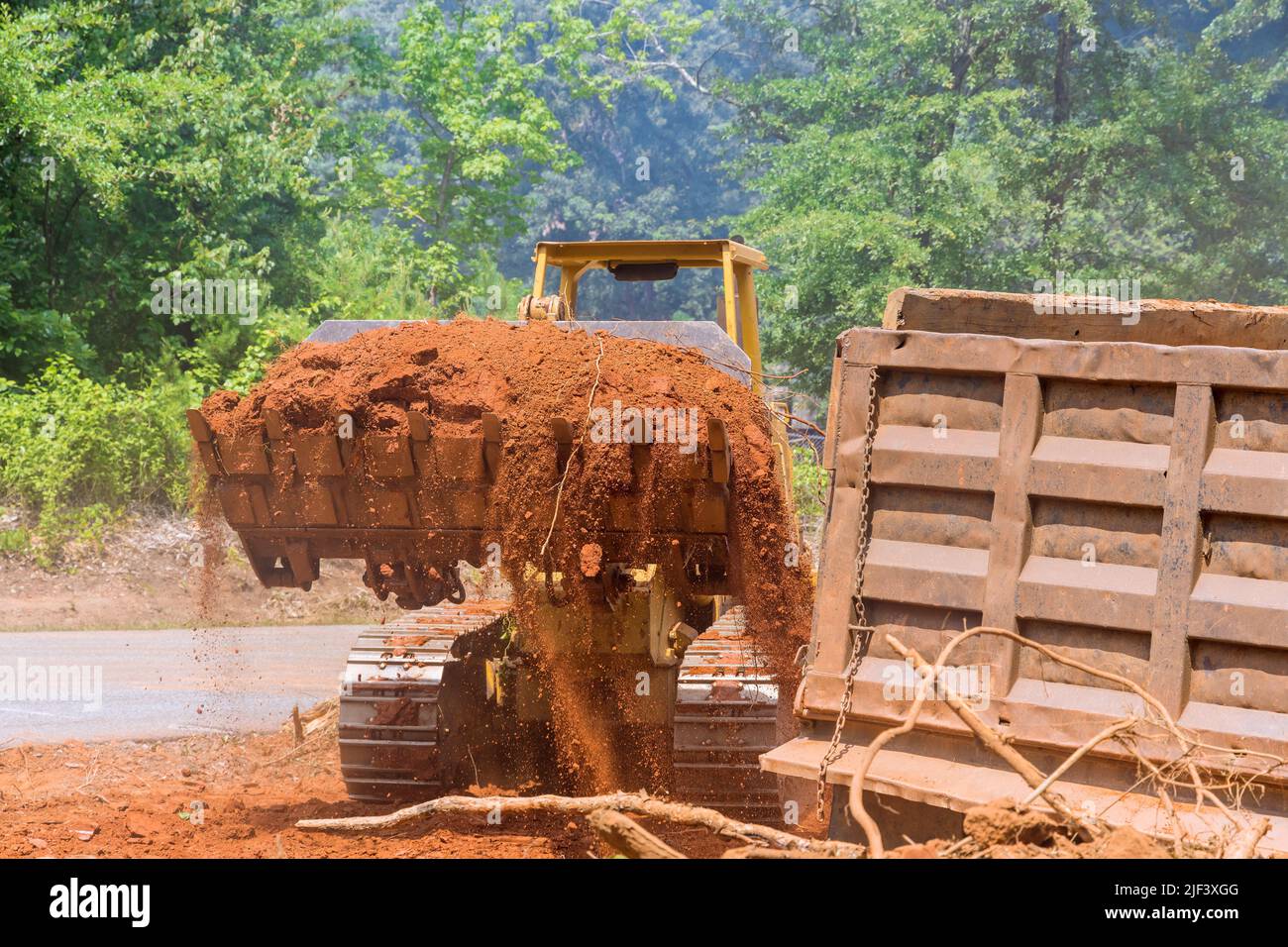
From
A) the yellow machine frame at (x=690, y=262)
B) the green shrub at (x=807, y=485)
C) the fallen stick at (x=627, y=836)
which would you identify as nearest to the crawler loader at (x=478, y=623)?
the yellow machine frame at (x=690, y=262)

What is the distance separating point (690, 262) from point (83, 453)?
11.2m

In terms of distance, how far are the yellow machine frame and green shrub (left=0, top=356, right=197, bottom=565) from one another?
9.86 m

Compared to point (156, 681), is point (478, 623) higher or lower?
higher

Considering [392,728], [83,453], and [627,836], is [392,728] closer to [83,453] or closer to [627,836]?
[627,836]

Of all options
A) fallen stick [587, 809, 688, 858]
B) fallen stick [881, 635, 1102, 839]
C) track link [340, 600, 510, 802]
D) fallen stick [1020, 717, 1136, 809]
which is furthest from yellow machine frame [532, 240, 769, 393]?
fallen stick [587, 809, 688, 858]

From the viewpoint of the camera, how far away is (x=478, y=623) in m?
8.38

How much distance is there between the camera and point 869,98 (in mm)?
31656

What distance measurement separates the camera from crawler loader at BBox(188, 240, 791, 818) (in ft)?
20.8

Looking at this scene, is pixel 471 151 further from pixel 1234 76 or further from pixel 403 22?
pixel 1234 76

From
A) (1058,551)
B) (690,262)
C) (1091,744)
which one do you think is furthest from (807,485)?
(1091,744)

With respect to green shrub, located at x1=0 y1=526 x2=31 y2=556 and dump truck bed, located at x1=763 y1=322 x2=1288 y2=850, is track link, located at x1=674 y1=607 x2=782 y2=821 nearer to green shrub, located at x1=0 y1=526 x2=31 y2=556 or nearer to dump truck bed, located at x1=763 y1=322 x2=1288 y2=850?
dump truck bed, located at x1=763 y1=322 x2=1288 y2=850

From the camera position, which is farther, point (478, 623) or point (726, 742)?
point (478, 623)

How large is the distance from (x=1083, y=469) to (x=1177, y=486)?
0.31m
